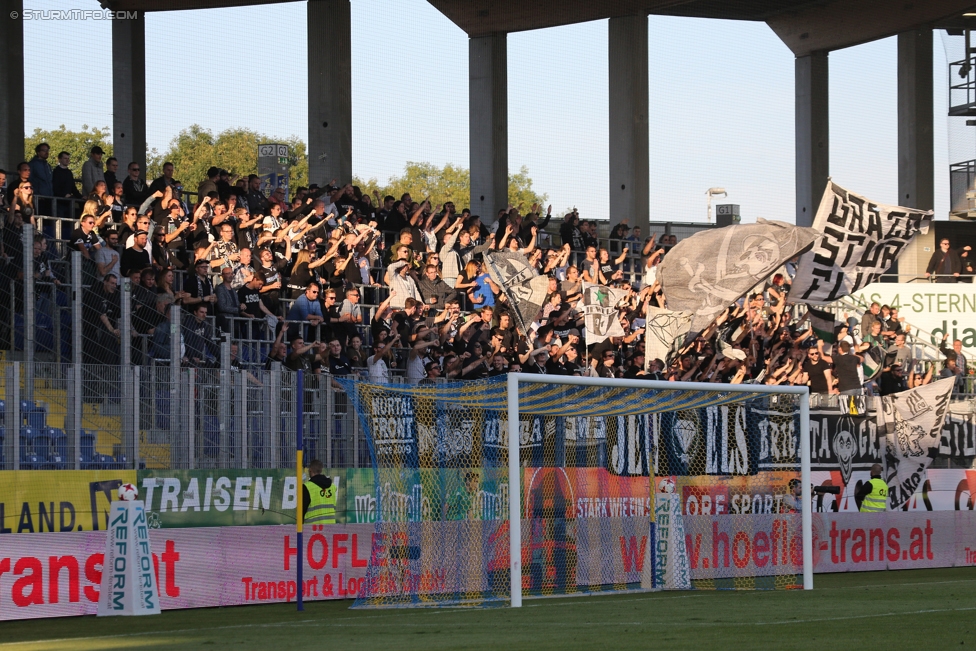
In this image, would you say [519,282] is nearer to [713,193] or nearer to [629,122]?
[629,122]

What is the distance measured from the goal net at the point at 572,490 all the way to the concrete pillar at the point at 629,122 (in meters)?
15.1

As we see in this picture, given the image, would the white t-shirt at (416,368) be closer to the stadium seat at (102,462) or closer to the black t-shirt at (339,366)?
the black t-shirt at (339,366)

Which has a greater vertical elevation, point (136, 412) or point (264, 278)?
point (264, 278)

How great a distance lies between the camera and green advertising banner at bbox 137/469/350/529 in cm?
1783

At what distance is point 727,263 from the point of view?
26500 mm

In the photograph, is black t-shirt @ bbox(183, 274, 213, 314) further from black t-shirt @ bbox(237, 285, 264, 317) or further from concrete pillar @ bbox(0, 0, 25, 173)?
concrete pillar @ bbox(0, 0, 25, 173)

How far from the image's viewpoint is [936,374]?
33781mm

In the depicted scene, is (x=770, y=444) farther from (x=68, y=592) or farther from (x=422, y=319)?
(x=68, y=592)

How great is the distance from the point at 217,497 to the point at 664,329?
34.7 feet

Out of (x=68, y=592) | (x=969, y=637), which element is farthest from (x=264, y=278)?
(x=969, y=637)

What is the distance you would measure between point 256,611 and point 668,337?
37.5 feet

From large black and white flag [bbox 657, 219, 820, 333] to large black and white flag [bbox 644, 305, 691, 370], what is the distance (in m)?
0.21

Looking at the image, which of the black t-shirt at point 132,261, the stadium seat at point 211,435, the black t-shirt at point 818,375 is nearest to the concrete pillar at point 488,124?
the black t-shirt at point 818,375

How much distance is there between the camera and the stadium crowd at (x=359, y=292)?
19.9 m
